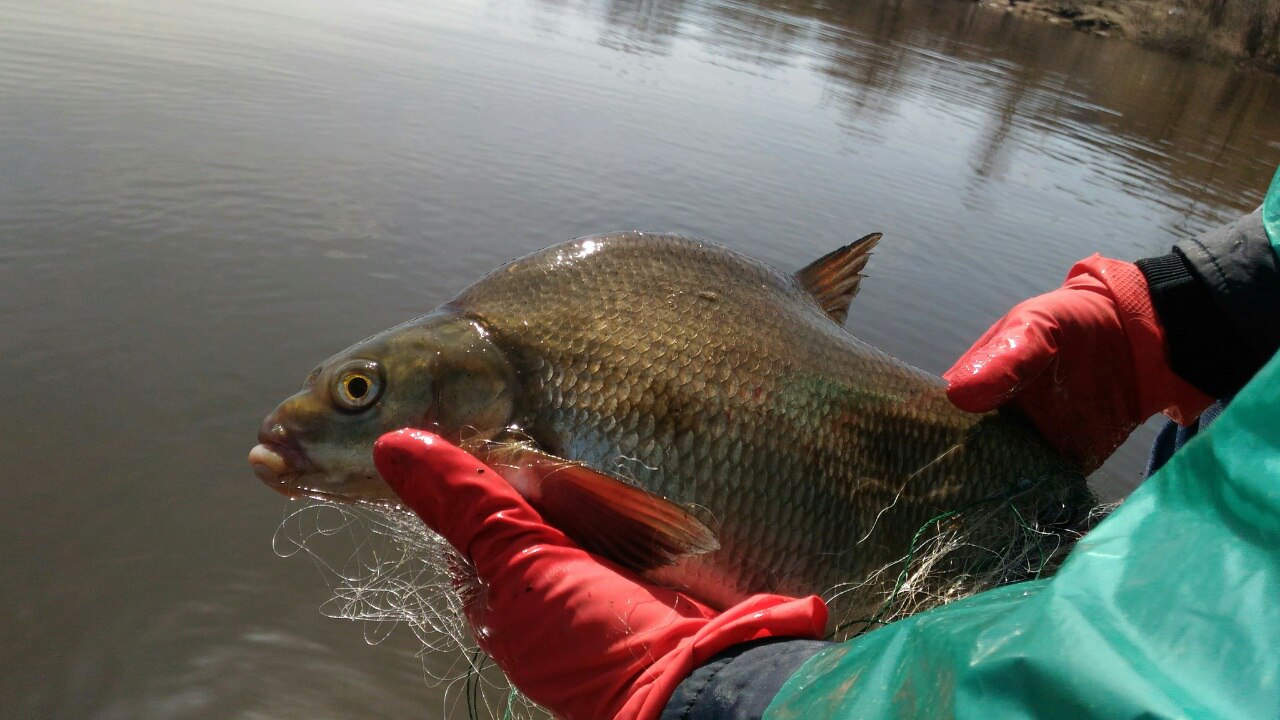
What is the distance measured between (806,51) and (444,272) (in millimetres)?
17873

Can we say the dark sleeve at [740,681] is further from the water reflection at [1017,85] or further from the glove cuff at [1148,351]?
the water reflection at [1017,85]

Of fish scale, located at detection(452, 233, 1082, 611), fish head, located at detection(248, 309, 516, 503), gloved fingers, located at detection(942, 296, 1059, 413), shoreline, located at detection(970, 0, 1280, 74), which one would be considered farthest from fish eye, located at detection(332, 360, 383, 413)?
shoreline, located at detection(970, 0, 1280, 74)

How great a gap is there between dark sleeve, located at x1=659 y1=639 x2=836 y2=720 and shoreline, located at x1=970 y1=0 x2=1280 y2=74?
133 ft

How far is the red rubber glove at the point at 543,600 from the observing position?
6.05 ft

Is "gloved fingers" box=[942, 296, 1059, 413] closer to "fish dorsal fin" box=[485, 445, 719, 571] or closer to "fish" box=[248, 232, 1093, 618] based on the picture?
"fish" box=[248, 232, 1093, 618]

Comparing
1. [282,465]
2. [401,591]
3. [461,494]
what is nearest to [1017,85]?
[401,591]

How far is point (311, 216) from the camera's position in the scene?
7113 millimetres

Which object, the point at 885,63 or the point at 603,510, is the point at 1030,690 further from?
the point at 885,63

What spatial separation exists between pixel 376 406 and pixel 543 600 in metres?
0.71

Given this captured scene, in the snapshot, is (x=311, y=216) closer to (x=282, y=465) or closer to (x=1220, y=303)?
(x=282, y=465)

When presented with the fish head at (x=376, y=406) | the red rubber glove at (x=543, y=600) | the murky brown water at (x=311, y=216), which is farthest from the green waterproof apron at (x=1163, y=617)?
the murky brown water at (x=311, y=216)

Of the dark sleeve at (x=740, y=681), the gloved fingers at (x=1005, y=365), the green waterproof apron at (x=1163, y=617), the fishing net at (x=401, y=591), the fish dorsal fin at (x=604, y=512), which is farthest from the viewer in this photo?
the fishing net at (x=401, y=591)

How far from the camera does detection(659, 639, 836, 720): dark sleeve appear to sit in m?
1.39

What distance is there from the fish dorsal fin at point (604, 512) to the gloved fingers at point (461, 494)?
9 centimetres
